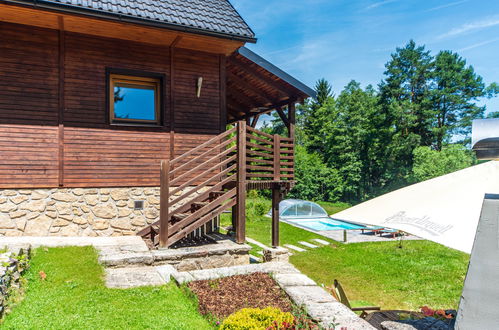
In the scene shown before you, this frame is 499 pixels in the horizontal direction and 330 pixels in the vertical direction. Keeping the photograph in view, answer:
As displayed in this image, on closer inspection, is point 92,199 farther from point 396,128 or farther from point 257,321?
point 396,128

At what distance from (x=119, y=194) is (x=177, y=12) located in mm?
3810

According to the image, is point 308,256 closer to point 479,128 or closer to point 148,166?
point 148,166

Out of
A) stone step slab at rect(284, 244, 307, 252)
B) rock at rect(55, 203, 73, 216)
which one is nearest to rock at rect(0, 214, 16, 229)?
rock at rect(55, 203, 73, 216)

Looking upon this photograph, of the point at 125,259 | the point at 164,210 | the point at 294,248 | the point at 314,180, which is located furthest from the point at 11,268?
the point at 314,180

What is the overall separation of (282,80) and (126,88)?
3.56 metres

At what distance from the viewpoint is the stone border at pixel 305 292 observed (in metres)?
3.66

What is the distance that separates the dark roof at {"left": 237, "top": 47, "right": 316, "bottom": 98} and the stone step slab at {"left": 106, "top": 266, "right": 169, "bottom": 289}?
4.97 m

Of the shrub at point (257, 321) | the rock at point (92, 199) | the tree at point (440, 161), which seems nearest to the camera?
the shrub at point (257, 321)

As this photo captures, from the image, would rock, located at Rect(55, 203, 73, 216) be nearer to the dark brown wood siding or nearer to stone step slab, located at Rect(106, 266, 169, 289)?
the dark brown wood siding

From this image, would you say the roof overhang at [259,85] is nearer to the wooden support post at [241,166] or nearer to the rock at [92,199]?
the wooden support post at [241,166]

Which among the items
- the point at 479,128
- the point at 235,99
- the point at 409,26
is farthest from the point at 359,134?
the point at 479,128

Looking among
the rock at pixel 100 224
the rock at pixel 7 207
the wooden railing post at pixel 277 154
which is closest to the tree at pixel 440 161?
the wooden railing post at pixel 277 154

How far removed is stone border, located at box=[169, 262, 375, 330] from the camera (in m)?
3.66

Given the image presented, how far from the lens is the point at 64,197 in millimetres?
6840
